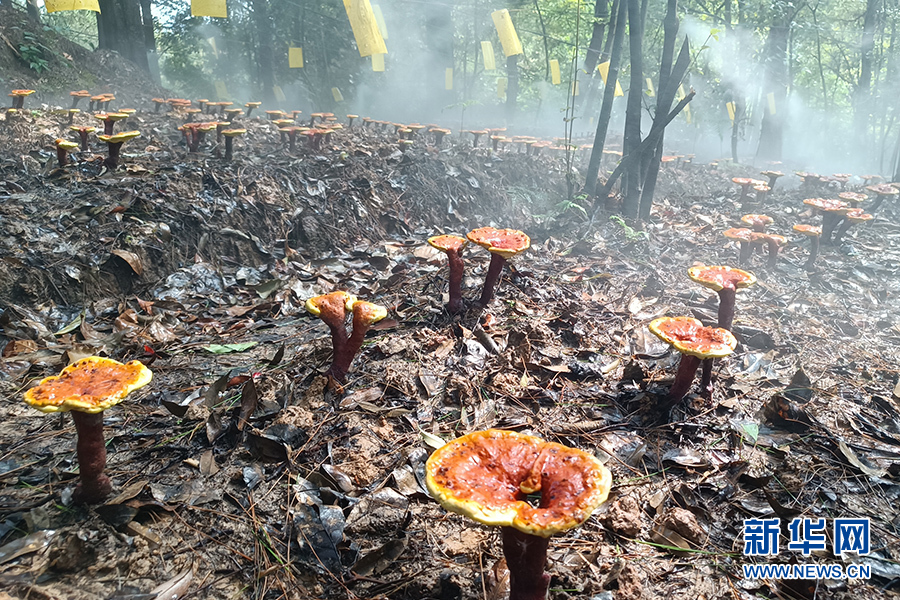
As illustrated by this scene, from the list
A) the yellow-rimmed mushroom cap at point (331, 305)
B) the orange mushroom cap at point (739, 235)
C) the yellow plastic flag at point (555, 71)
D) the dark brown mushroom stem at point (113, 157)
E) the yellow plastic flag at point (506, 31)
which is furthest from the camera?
the yellow plastic flag at point (555, 71)

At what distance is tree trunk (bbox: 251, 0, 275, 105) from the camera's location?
1642 centimetres

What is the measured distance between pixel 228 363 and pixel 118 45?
13036 mm

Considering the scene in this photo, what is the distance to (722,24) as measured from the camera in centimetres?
1877

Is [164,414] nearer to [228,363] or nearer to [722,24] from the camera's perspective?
[228,363]

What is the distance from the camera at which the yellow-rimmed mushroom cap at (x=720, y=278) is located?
3809mm

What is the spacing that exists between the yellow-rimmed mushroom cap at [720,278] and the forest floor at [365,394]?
66cm

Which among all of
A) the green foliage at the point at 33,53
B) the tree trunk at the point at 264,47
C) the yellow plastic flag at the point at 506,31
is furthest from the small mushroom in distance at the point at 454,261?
the tree trunk at the point at 264,47

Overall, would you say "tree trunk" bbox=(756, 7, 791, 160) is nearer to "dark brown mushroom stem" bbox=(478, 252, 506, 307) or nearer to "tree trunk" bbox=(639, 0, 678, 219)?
"tree trunk" bbox=(639, 0, 678, 219)

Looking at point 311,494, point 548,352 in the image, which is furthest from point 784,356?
point 311,494

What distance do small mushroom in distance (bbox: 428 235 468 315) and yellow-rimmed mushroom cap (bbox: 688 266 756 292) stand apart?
1875 millimetres

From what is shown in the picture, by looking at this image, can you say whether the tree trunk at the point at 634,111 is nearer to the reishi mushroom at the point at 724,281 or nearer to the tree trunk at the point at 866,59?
the reishi mushroom at the point at 724,281

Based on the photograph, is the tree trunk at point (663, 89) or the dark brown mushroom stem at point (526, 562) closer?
the dark brown mushroom stem at point (526, 562)

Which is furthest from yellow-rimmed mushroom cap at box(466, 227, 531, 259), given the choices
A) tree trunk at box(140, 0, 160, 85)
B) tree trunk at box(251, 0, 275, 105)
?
tree trunk at box(251, 0, 275, 105)

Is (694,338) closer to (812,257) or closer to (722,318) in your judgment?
(722,318)
